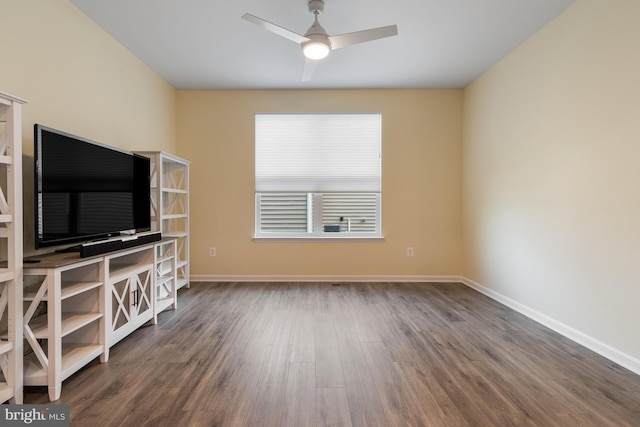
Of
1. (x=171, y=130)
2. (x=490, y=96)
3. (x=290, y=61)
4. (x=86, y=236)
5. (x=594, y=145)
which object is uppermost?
(x=290, y=61)

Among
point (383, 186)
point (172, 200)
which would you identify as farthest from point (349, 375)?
point (172, 200)

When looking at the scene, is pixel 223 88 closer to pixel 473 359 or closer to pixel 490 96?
pixel 490 96

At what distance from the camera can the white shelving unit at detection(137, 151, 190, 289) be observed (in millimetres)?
2954

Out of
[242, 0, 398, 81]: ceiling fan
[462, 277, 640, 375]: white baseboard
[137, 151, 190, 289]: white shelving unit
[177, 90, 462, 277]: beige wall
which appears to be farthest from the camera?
[177, 90, 462, 277]: beige wall

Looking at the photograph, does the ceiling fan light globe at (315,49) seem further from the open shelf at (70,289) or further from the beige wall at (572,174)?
the open shelf at (70,289)

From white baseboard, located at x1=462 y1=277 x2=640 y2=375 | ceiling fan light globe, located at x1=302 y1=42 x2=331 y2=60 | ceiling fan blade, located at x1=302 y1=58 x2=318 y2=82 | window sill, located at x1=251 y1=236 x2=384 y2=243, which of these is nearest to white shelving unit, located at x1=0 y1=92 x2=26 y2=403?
ceiling fan light globe, located at x1=302 y1=42 x2=331 y2=60

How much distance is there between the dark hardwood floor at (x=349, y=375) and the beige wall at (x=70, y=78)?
1189 millimetres

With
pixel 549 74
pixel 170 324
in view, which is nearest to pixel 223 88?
pixel 170 324

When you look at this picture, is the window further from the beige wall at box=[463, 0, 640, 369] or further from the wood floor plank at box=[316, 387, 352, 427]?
the wood floor plank at box=[316, 387, 352, 427]

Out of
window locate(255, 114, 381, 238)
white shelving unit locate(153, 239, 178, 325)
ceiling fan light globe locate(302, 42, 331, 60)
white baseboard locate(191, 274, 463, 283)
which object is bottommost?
white baseboard locate(191, 274, 463, 283)

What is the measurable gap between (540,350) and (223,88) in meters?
4.44

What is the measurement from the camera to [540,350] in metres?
2.13

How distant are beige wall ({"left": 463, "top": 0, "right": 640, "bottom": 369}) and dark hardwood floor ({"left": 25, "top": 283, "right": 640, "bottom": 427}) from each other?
37 centimetres

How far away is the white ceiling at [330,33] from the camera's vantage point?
2.32 metres
